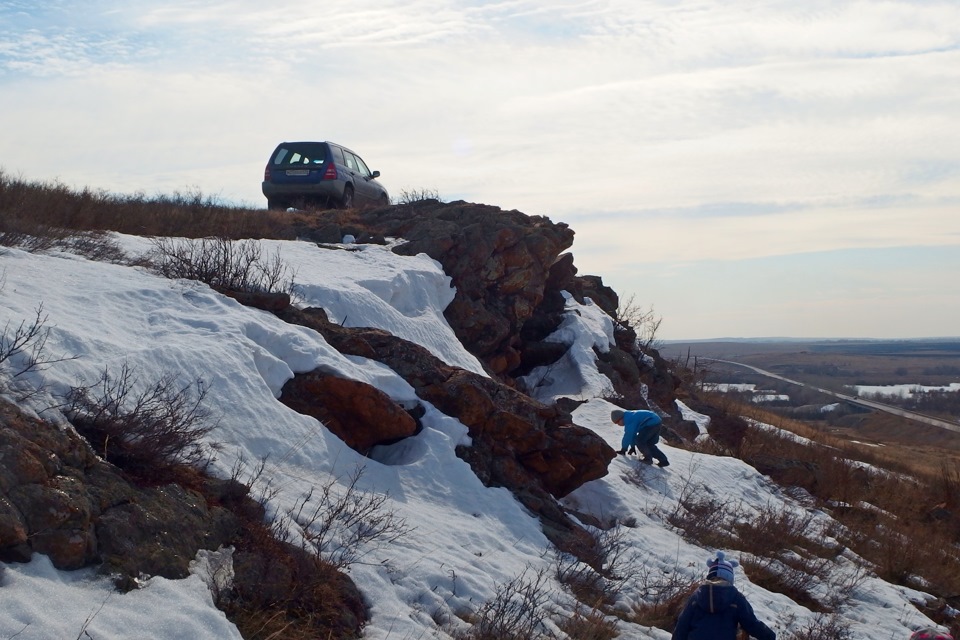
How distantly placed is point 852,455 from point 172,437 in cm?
2178

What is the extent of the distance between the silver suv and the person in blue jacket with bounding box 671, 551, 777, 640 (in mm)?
14312

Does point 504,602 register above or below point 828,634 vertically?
above

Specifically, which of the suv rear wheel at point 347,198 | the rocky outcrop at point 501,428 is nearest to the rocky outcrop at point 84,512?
the rocky outcrop at point 501,428

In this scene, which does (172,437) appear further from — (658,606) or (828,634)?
(828,634)

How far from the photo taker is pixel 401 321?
1205 centimetres

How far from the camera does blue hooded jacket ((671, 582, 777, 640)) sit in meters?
5.48

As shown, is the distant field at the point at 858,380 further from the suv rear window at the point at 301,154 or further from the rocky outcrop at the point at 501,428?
the rocky outcrop at the point at 501,428

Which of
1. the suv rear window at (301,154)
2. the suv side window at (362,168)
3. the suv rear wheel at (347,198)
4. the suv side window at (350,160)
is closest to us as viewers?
the suv rear window at (301,154)

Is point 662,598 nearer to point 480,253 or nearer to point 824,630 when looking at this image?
point 824,630

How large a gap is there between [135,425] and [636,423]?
28.2 ft

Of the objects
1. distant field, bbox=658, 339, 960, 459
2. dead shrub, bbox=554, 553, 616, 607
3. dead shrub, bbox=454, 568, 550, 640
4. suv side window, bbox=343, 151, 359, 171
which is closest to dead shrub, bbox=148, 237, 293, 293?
dead shrub, bbox=554, 553, 616, 607

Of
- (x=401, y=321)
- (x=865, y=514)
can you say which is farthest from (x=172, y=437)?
(x=865, y=514)

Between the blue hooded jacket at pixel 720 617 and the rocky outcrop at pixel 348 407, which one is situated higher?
the rocky outcrop at pixel 348 407

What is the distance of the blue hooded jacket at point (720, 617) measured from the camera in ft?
18.0
